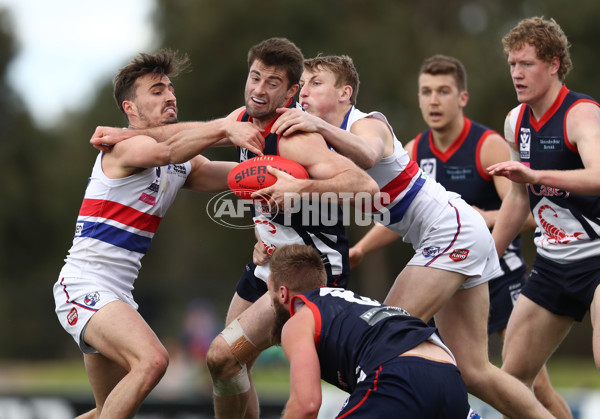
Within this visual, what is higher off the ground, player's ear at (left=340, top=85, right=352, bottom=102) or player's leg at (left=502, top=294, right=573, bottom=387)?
player's ear at (left=340, top=85, right=352, bottom=102)

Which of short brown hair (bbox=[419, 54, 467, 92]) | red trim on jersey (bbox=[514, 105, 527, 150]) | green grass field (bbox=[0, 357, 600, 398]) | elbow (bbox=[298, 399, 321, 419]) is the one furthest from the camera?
green grass field (bbox=[0, 357, 600, 398])

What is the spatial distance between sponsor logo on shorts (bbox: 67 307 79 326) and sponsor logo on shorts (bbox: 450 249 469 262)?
278cm

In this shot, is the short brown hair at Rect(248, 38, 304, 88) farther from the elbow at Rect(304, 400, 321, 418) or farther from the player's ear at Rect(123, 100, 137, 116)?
the elbow at Rect(304, 400, 321, 418)

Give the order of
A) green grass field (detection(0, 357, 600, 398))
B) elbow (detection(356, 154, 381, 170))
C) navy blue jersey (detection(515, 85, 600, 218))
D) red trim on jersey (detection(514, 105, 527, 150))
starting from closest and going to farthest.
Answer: elbow (detection(356, 154, 381, 170)) < navy blue jersey (detection(515, 85, 600, 218)) < red trim on jersey (detection(514, 105, 527, 150)) < green grass field (detection(0, 357, 600, 398))

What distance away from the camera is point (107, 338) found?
5723mm

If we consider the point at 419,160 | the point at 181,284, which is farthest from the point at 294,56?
the point at 181,284

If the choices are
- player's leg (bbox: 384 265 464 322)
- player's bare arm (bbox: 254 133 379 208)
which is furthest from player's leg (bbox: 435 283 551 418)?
player's bare arm (bbox: 254 133 379 208)

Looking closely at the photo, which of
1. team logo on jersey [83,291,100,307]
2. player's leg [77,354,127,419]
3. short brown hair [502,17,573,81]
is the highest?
short brown hair [502,17,573,81]

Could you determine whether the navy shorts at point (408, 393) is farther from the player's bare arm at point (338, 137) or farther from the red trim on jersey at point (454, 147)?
the red trim on jersey at point (454, 147)

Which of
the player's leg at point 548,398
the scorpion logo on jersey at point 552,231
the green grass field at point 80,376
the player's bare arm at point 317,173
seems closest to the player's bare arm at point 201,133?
the player's bare arm at point 317,173

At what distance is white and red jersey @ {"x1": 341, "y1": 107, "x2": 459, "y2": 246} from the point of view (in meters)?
6.04

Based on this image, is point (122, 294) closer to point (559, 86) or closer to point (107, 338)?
point (107, 338)

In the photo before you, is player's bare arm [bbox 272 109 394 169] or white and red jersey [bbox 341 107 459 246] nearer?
player's bare arm [bbox 272 109 394 169]

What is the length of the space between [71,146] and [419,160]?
3417 centimetres
